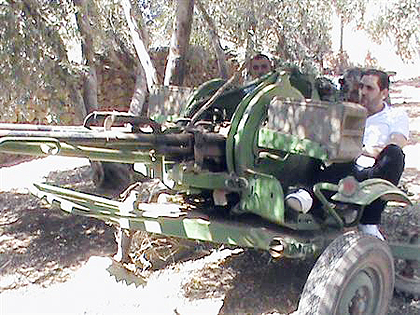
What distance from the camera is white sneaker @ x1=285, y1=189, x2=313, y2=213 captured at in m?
3.97

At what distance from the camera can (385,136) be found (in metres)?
4.41

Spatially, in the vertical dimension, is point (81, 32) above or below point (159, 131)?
above

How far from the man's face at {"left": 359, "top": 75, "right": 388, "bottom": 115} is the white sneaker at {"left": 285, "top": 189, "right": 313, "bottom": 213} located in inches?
39.2

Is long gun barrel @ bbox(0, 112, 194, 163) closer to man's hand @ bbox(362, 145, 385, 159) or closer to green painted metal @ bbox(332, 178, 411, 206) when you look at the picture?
green painted metal @ bbox(332, 178, 411, 206)

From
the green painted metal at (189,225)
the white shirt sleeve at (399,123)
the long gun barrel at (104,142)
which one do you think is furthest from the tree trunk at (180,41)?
the white shirt sleeve at (399,123)

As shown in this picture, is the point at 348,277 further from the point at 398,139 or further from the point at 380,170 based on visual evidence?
the point at 398,139

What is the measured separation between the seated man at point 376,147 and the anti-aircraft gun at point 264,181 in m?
0.13

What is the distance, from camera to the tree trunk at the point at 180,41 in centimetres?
681

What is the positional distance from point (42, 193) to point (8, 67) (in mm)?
1631

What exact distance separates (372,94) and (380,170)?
0.64 metres

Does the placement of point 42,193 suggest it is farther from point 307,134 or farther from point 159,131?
point 307,134

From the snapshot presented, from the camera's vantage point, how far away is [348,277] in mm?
3713

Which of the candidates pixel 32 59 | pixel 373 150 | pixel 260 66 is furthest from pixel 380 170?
pixel 32 59

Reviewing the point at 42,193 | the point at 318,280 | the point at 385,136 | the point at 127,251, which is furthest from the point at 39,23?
the point at 318,280
